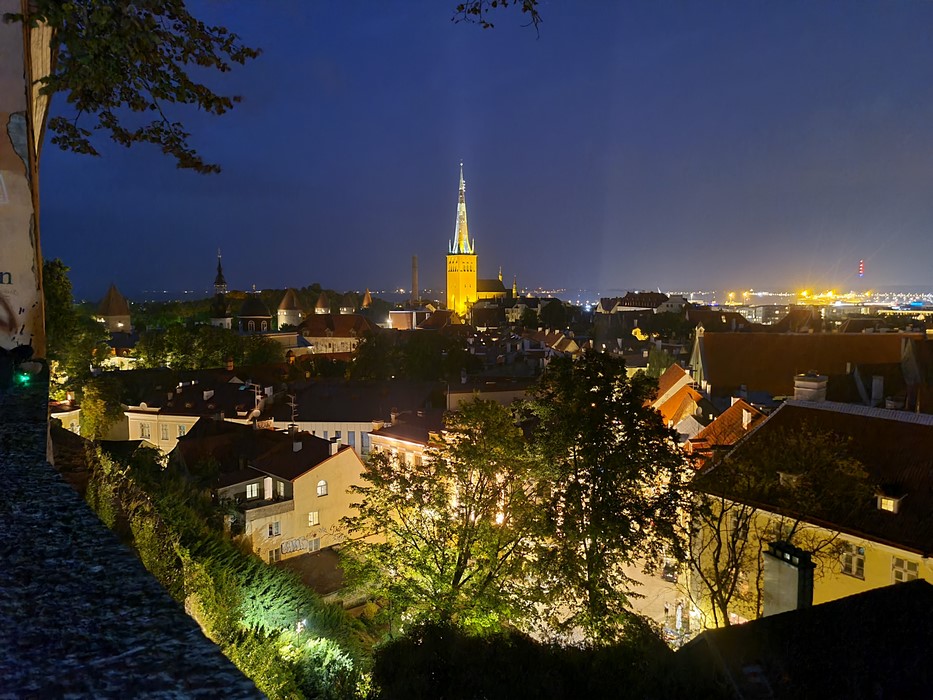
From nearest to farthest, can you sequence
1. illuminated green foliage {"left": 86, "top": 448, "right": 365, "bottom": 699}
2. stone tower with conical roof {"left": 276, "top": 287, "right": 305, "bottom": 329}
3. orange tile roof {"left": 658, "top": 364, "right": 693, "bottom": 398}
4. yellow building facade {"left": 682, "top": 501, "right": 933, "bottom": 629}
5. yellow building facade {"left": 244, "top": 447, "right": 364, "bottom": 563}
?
illuminated green foliage {"left": 86, "top": 448, "right": 365, "bottom": 699} < yellow building facade {"left": 682, "top": 501, "right": 933, "bottom": 629} < yellow building facade {"left": 244, "top": 447, "right": 364, "bottom": 563} < orange tile roof {"left": 658, "top": 364, "right": 693, "bottom": 398} < stone tower with conical roof {"left": 276, "top": 287, "right": 305, "bottom": 329}

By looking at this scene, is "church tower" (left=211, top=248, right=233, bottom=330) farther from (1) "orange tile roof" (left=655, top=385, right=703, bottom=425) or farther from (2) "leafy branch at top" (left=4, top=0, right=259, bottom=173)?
(2) "leafy branch at top" (left=4, top=0, right=259, bottom=173)

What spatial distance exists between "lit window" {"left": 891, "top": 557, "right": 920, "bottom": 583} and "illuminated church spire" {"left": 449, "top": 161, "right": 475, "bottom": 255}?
153288mm

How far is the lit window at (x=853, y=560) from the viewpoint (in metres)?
13.7

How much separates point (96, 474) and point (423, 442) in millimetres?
21100

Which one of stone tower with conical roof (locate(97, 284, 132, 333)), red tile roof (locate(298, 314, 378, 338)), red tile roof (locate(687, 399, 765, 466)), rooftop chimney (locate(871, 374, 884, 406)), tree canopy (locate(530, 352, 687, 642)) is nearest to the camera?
tree canopy (locate(530, 352, 687, 642))

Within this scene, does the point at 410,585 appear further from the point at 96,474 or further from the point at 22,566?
the point at 22,566

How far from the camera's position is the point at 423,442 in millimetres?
30406

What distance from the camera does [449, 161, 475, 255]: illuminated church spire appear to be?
16475 centimetres

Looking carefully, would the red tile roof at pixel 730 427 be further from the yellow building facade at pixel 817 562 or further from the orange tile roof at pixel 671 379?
the orange tile roof at pixel 671 379

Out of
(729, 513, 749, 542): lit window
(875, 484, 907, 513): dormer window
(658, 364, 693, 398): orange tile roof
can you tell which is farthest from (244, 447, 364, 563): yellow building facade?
(875, 484, 907, 513): dormer window

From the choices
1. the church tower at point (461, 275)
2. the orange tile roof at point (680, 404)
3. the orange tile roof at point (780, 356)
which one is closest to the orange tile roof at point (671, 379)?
the orange tile roof at point (680, 404)

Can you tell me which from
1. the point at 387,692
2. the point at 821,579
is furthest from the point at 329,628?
the point at 821,579

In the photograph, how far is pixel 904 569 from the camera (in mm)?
13070

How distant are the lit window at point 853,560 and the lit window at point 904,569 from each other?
578 mm
